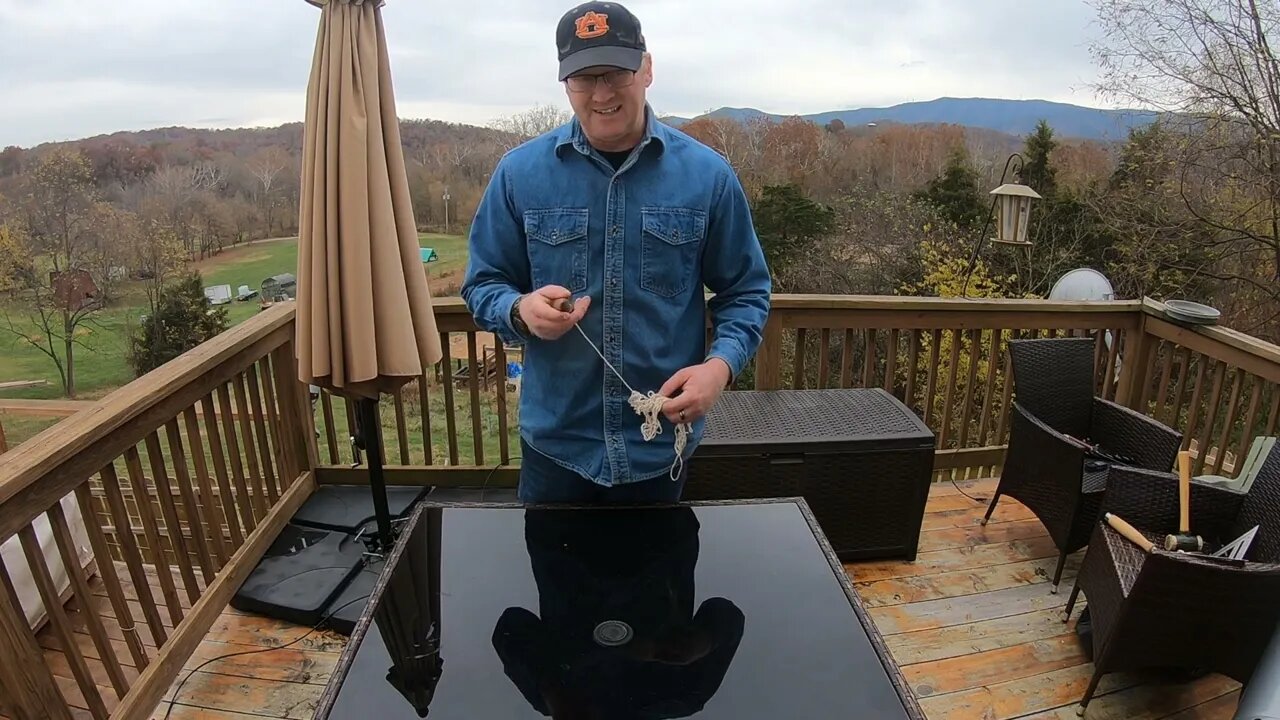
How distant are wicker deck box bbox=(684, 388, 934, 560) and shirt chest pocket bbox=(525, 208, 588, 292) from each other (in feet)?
3.54

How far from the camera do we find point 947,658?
2240 mm

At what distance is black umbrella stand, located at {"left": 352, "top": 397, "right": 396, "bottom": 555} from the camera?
2.45m

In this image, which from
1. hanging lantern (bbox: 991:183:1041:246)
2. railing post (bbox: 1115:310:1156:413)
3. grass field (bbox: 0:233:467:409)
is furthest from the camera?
grass field (bbox: 0:233:467:409)

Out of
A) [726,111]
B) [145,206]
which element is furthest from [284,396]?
[726,111]

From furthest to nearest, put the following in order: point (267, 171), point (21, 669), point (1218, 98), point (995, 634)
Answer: point (1218, 98) → point (267, 171) → point (995, 634) → point (21, 669)

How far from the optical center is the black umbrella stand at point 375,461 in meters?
2.45

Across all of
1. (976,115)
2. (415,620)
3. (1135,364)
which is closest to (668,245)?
(415,620)

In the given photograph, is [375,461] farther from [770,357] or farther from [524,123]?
[524,123]

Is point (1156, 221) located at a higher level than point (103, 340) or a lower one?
higher

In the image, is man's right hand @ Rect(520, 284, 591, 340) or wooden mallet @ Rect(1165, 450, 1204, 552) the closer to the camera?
man's right hand @ Rect(520, 284, 591, 340)

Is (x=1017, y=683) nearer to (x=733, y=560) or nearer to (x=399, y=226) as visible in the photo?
(x=733, y=560)

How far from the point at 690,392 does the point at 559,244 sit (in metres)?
0.43

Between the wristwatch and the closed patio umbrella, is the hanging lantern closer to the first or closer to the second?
the closed patio umbrella

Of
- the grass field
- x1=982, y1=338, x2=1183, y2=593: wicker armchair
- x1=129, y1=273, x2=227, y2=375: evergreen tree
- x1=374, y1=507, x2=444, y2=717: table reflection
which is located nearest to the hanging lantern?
x1=982, y1=338, x2=1183, y2=593: wicker armchair
